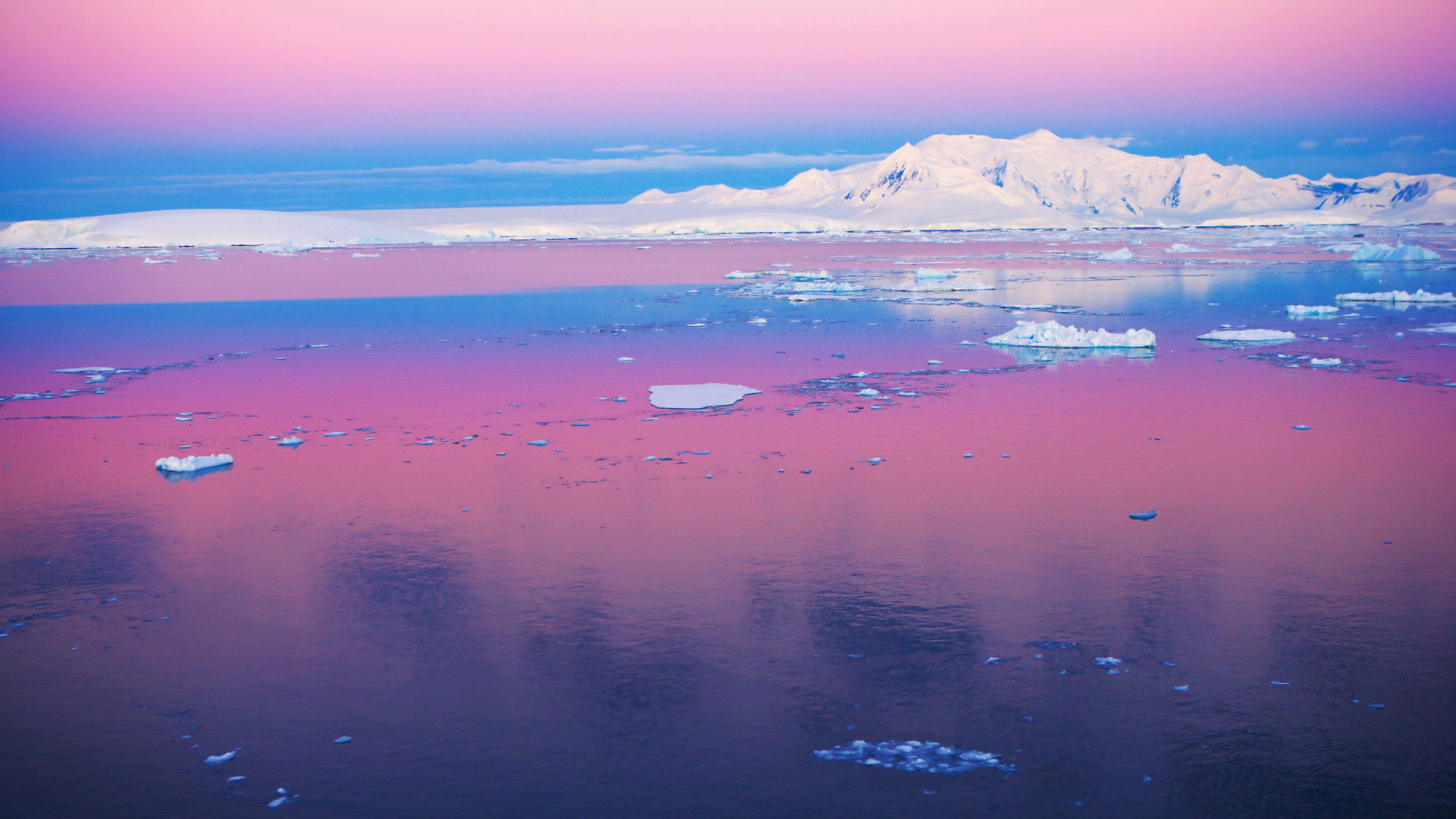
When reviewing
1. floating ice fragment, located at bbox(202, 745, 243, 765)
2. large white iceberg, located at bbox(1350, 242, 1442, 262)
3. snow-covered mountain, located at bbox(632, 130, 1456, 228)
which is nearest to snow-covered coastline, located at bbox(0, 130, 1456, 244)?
snow-covered mountain, located at bbox(632, 130, 1456, 228)

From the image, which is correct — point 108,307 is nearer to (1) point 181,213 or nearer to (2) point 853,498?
(2) point 853,498

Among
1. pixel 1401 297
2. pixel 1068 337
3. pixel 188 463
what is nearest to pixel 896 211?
pixel 1401 297

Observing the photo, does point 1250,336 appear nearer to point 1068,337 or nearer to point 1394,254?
point 1068,337

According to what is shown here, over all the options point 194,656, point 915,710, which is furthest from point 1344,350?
point 194,656

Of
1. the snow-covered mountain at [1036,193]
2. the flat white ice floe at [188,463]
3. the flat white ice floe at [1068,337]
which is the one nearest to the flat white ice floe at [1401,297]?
the flat white ice floe at [1068,337]

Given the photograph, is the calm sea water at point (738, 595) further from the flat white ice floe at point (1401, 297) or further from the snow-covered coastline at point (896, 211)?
the snow-covered coastline at point (896, 211)

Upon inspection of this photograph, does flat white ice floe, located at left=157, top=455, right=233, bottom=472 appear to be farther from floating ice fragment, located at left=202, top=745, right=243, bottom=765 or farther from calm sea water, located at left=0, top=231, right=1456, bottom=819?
floating ice fragment, located at left=202, top=745, right=243, bottom=765
